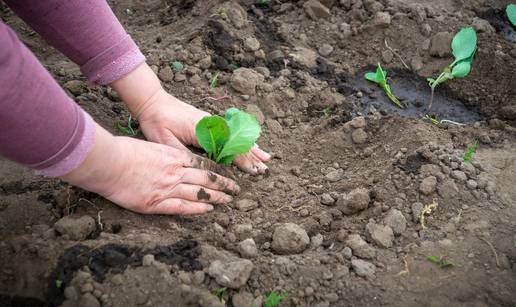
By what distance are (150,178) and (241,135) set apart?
1.33 feet

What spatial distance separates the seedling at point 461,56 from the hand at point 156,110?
1.38 metres

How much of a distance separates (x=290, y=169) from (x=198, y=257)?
70cm

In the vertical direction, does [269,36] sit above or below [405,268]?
above

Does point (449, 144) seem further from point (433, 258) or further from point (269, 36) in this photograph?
point (269, 36)

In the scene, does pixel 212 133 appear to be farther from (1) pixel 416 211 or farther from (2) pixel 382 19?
(2) pixel 382 19

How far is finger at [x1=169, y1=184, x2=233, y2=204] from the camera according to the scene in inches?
58.4

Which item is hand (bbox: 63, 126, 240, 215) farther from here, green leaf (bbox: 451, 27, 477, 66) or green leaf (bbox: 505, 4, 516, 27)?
Answer: green leaf (bbox: 505, 4, 516, 27)

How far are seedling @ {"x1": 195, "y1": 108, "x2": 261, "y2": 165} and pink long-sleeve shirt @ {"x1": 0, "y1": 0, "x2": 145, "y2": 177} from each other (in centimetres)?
49

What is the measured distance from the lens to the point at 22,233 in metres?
1.32

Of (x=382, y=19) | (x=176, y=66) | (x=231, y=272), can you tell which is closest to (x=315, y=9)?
(x=382, y=19)

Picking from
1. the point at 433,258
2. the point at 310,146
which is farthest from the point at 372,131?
the point at 433,258

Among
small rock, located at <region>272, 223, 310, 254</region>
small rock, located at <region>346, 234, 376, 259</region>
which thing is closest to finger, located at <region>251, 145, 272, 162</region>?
small rock, located at <region>272, 223, 310, 254</region>

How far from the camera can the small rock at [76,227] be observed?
133cm

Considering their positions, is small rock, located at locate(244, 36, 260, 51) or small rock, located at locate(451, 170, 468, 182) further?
small rock, located at locate(244, 36, 260, 51)
